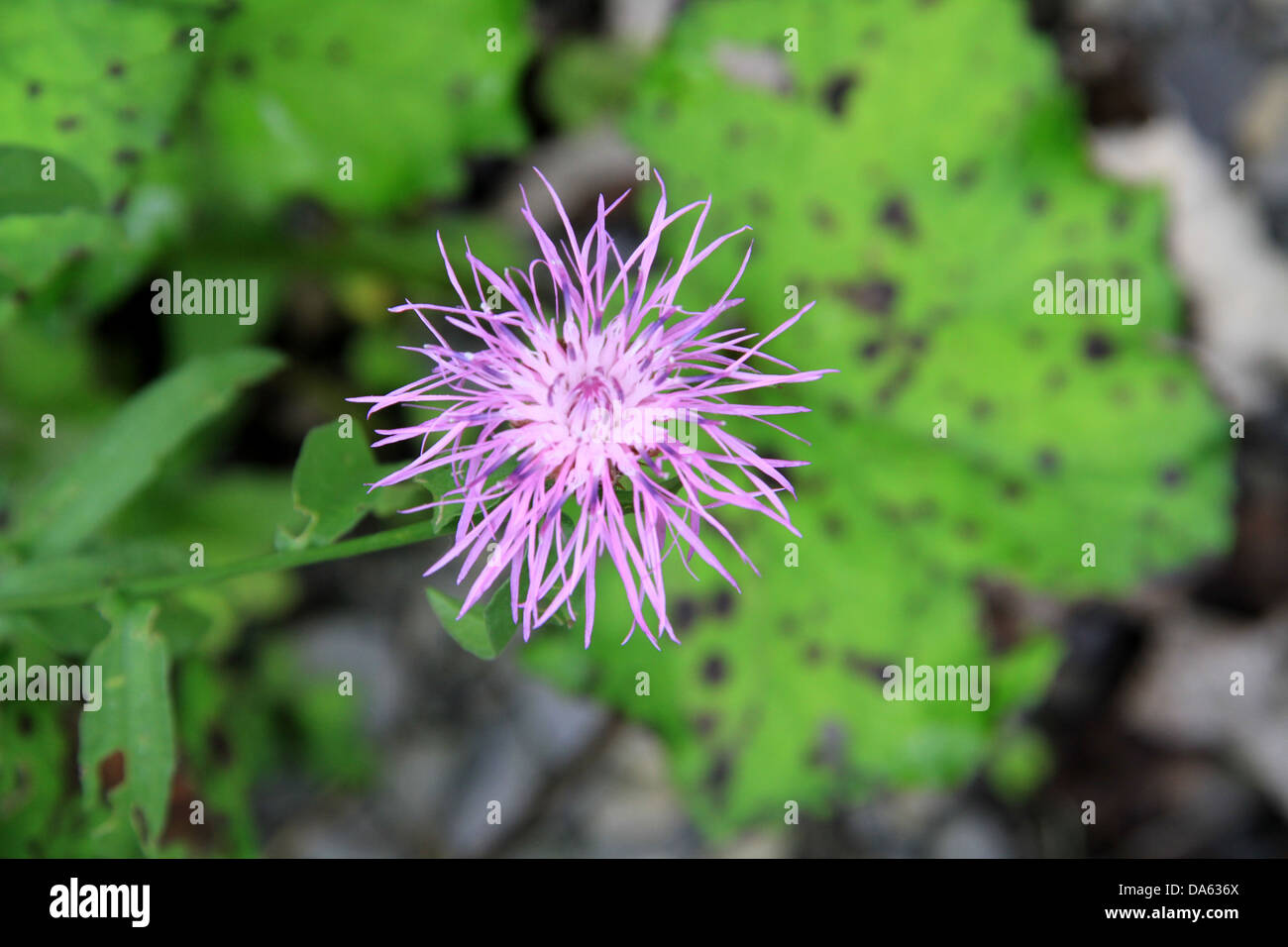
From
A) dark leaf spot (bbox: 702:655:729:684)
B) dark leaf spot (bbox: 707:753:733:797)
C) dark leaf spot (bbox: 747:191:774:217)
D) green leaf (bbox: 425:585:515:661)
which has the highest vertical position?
dark leaf spot (bbox: 747:191:774:217)

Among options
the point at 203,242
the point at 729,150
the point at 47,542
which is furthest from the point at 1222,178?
the point at 47,542

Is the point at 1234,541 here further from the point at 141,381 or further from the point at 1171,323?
the point at 141,381

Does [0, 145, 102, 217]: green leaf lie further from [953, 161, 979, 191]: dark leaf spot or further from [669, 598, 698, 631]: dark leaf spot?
[953, 161, 979, 191]: dark leaf spot

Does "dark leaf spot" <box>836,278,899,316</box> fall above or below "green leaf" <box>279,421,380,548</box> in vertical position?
above

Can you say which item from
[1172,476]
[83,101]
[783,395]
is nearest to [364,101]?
[83,101]

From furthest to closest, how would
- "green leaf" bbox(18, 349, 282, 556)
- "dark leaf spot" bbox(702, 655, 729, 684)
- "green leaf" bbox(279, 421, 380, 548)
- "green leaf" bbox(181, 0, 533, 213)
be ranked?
"dark leaf spot" bbox(702, 655, 729, 684) → "green leaf" bbox(181, 0, 533, 213) → "green leaf" bbox(18, 349, 282, 556) → "green leaf" bbox(279, 421, 380, 548)

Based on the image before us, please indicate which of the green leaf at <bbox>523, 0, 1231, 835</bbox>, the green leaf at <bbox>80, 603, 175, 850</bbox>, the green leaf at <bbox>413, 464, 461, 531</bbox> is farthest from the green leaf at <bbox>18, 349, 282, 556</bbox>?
the green leaf at <bbox>523, 0, 1231, 835</bbox>

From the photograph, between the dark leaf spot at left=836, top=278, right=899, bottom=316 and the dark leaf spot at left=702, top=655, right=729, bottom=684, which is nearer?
the dark leaf spot at left=702, top=655, right=729, bottom=684

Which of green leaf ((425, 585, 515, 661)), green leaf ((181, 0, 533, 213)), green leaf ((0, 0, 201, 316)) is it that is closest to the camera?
green leaf ((425, 585, 515, 661))
